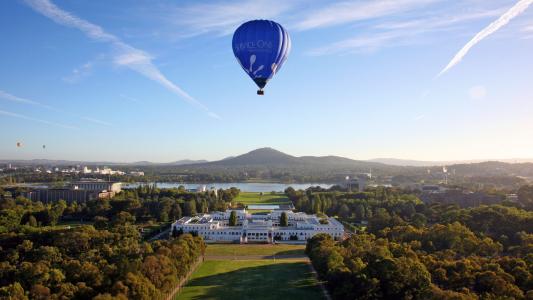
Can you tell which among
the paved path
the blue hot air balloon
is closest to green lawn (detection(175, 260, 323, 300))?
the paved path

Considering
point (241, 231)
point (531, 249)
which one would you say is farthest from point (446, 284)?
point (241, 231)

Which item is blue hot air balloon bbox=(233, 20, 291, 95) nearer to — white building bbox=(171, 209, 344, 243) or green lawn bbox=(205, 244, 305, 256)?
green lawn bbox=(205, 244, 305, 256)

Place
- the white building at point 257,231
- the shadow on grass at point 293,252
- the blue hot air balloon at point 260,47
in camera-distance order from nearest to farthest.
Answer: the blue hot air balloon at point 260,47 → the shadow on grass at point 293,252 → the white building at point 257,231

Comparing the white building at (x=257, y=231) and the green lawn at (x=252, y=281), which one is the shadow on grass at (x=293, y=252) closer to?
the green lawn at (x=252, y=281)

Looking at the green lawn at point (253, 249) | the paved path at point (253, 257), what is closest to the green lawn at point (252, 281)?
the paved path at point (253, 257)

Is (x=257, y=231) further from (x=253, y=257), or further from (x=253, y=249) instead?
(x=253, y=257)

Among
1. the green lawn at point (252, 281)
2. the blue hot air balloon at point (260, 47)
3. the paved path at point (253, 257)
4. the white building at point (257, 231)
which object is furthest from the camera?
the white building at point (257, 231)
